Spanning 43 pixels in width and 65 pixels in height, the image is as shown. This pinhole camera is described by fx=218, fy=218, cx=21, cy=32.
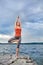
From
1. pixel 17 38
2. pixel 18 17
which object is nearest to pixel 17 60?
pixel 17 38

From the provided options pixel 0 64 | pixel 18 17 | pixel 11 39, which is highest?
pixel 18 17

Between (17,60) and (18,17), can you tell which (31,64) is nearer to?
(17,60)

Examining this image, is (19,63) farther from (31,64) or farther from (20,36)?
(20,36)

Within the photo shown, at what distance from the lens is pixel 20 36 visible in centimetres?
1888

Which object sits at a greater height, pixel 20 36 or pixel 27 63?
pixel 20 36

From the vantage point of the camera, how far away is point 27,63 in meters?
18.9

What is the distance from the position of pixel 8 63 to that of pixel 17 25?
3.44 meters

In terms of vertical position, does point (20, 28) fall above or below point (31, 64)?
above

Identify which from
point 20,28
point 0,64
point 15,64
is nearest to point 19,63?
point 15,64

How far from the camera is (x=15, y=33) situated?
18.8 m

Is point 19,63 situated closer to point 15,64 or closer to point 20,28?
point 15,64

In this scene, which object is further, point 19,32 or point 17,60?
point 17,60

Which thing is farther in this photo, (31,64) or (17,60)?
(17,60)

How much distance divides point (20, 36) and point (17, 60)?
8.23ft
